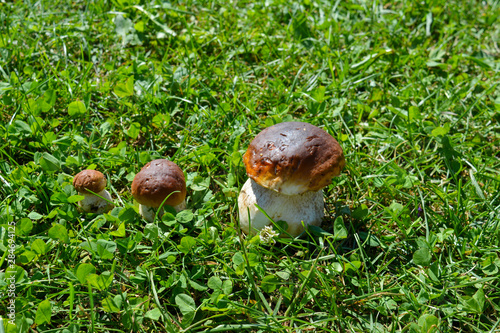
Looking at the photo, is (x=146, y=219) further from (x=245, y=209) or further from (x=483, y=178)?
(x=483, y=178)

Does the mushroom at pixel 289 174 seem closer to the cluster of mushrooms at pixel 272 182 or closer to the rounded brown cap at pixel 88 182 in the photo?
the cluster of mushrooms at pixel 272 182

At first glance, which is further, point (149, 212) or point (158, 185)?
point (149, 212)

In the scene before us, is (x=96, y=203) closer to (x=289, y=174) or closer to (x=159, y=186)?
(x=159, y=186)

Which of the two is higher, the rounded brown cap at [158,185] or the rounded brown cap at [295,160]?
the rounded brown cap at [295,160]

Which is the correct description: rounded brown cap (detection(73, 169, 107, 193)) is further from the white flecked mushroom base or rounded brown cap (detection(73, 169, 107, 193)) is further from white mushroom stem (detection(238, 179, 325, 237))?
white mushroom stem (detection(238, 179, 325, 237))

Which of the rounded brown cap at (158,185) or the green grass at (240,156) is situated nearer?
the green grass at (240,156)

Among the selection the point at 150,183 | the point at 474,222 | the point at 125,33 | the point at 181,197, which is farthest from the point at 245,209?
the point at 125,33

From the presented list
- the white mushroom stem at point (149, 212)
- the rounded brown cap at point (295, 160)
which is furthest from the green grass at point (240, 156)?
the rounded brown cap at point (295, 160)

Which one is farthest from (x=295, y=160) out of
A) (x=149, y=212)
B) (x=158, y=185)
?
(x=149, y=212)
